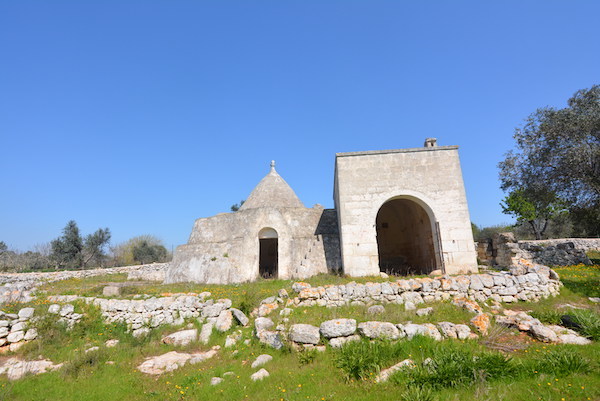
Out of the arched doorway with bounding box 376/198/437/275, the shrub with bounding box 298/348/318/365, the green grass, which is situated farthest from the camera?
the arched doorway with bounding box 376/198/437/275

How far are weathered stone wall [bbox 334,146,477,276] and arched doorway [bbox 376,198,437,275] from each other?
138 cm

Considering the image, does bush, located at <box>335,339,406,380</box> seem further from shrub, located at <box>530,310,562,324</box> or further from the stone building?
the stone building

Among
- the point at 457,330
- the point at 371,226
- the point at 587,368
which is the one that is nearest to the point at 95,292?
the point at 371,226

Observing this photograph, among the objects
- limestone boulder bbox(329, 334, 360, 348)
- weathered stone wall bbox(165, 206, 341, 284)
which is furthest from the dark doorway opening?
limestone boulder bbox(329, 334, 360, 348)

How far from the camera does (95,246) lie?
35.1 meters

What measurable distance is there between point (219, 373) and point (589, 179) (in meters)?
18.3

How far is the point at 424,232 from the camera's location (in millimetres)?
14656

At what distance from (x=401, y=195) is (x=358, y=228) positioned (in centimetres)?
248

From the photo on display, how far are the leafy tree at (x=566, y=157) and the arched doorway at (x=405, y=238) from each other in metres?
5.62

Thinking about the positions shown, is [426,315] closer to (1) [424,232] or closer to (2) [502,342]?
(2) [502,342]

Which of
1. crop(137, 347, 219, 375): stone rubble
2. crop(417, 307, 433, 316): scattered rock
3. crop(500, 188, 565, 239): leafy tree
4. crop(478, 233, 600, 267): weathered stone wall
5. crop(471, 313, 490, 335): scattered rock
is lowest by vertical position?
crop(137, 347, 219, 375): stone rubble

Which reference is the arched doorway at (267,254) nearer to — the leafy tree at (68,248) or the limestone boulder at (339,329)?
the limestone boulder at (339,329)

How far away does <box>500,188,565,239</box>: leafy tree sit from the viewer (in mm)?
15492

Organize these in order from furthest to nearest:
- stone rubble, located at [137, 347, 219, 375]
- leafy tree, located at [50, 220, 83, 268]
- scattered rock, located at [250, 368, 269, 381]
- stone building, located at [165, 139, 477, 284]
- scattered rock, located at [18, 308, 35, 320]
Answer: leafy tree, located at [50, 220, 83, 268]
stone building, located at [165, 139, 477, 284]
scattered rock, located at [18, 308, 35, 320]
stone rubble, located at [137, 347, 219, 375]
scattered rock, located at [250, 368, 269, 381]
